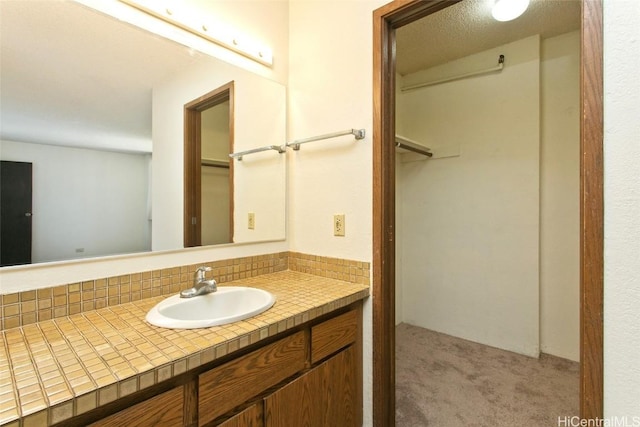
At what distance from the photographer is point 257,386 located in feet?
3.05

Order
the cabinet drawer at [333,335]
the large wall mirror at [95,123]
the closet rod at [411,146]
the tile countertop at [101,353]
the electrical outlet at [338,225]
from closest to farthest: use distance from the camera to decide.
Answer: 1. the tile countertop at [101,353]
2. the large wall mirror at [95,123]
3. the cabinet drawer at [333,335]
4. the electrical outlet at [338,225]
5. the closet rod at [411,146]

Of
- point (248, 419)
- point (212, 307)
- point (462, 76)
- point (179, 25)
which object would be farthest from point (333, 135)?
point (462, 76)

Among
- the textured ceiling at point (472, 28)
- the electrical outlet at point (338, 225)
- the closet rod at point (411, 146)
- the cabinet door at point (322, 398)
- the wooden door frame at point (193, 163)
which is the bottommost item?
the cabinet door at point (322, 398)

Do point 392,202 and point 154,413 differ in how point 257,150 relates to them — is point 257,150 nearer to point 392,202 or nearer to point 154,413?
point 392,202

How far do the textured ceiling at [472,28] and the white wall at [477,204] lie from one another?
0.13 meters

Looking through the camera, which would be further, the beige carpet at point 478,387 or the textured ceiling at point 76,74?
the beige carpet at point 478,387

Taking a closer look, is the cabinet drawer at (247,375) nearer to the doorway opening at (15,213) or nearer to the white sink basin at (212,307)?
the white sink basin at (212,307)

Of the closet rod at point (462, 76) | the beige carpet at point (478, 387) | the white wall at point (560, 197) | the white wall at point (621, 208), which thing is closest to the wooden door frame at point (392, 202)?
the white wall at point (621, 208)

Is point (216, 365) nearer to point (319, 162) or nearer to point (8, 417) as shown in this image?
point (8, 417)

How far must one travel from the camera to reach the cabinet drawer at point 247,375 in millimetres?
810

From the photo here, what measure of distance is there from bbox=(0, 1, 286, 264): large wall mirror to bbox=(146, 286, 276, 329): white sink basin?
0.90 ft

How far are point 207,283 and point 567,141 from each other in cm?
268

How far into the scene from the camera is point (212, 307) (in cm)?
122

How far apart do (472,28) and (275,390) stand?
2.62 metres
